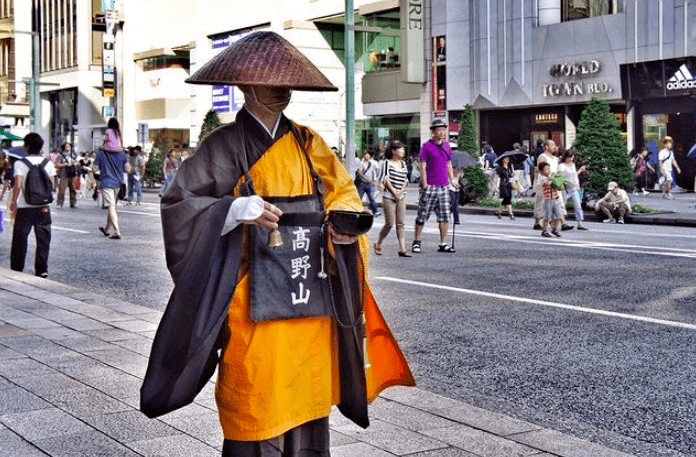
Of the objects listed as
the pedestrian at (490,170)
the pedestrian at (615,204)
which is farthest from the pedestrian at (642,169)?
the pedestrian at (615,204)

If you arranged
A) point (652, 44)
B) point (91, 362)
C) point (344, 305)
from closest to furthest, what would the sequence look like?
point (344, 305) → point (91, 362) → point (652, 44)

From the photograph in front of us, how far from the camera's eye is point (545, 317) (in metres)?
8.84

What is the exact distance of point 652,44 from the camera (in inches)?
1334

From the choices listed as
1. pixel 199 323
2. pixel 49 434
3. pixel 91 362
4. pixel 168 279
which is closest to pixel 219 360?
pixel 199 323

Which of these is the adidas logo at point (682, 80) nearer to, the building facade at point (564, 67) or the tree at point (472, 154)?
the building facade at point (564, 67)

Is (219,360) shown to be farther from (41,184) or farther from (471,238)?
(471,238)

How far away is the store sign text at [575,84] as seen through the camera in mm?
35562

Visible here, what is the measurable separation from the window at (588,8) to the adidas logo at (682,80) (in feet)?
13.6

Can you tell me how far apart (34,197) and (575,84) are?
91.3 ft

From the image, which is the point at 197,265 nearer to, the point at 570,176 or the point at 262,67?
the point at 262,67

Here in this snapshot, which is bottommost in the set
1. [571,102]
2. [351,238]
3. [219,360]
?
[219,360]

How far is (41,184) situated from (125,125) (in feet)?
196

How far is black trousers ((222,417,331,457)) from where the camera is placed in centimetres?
333

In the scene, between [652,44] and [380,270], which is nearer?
[380,270]
